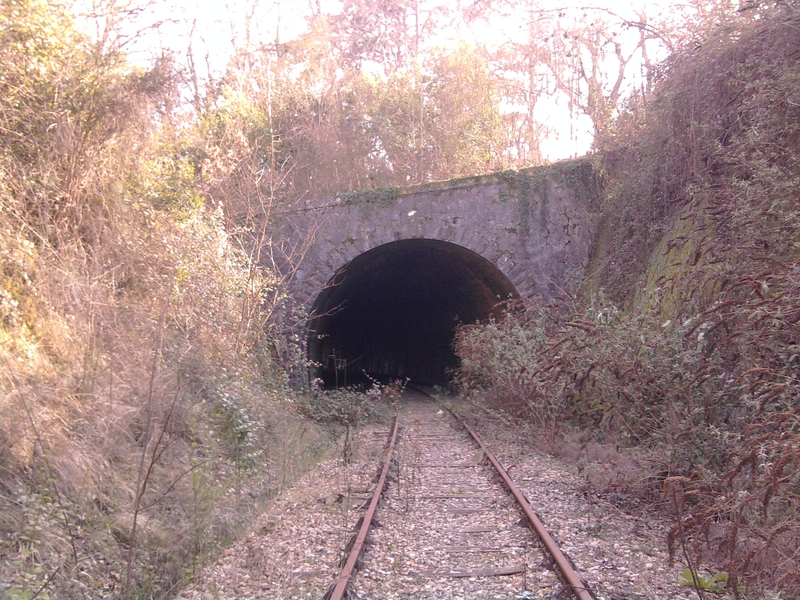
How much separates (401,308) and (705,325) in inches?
692

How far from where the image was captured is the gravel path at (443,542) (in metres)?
3.96

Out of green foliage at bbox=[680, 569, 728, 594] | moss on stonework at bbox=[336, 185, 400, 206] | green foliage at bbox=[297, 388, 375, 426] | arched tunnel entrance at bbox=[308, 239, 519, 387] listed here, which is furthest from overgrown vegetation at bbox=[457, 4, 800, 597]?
moss on stonework at bbox=[336, 185, 400, 206]

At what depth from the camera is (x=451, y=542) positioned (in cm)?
489

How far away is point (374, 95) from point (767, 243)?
1684cm

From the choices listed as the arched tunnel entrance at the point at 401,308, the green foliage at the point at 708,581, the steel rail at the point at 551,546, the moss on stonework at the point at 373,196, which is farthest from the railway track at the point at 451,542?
the moss on stonework at the point at 373,196

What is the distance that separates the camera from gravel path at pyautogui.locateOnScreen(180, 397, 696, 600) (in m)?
3.96

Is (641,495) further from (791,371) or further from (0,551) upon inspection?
(0,551)

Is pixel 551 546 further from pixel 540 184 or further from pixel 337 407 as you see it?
pixel 540 184

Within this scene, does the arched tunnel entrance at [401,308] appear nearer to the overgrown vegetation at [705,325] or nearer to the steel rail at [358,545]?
the overgrown vegetation at [705,325]

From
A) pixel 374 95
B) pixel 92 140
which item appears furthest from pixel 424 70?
pixel 92 140

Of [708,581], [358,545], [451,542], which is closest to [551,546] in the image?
[451,542]

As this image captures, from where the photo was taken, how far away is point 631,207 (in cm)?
1121

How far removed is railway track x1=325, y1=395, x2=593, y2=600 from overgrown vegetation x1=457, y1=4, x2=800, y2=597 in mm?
897

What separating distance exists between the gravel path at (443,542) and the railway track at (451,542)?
0.5 inches
